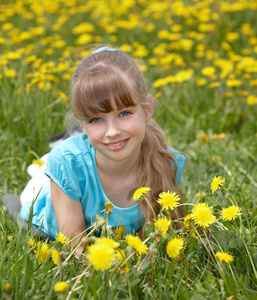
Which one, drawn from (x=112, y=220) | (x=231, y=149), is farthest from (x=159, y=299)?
(x=231, y=149)

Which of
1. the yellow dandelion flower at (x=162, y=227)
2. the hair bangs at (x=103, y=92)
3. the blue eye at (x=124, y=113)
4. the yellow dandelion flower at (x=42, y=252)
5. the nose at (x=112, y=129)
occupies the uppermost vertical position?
the hair bangs at (x=103, y=92)

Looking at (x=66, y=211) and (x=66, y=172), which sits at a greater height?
(x=66, y=172)

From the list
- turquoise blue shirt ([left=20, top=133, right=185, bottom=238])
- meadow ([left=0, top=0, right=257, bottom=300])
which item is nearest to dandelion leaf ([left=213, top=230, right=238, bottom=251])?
meadow ([left=0, top=0, right=257, bottom=300])

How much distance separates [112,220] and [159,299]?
62cm

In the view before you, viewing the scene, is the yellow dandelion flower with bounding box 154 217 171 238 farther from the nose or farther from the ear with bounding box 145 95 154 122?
the ear with bounding box 145 95 154 122

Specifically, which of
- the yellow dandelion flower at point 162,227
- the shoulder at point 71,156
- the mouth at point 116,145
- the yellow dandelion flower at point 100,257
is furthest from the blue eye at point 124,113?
the yellow dandelion flower at point 100,257

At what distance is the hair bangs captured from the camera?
1.58 m

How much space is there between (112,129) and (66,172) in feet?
0.99

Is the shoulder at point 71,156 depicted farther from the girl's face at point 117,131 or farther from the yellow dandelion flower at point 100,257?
the yellow dandelion flower at point 100,257

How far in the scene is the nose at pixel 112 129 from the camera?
157 cm

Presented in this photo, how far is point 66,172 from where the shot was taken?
68.7 inches

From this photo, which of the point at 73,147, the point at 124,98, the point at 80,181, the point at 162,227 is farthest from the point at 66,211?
the point at 162,227

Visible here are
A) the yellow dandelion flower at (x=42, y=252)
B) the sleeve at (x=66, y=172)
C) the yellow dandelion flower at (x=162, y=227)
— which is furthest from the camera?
the sleeve at (x=66, y=172)

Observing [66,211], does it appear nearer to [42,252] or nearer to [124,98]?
[42,252]
